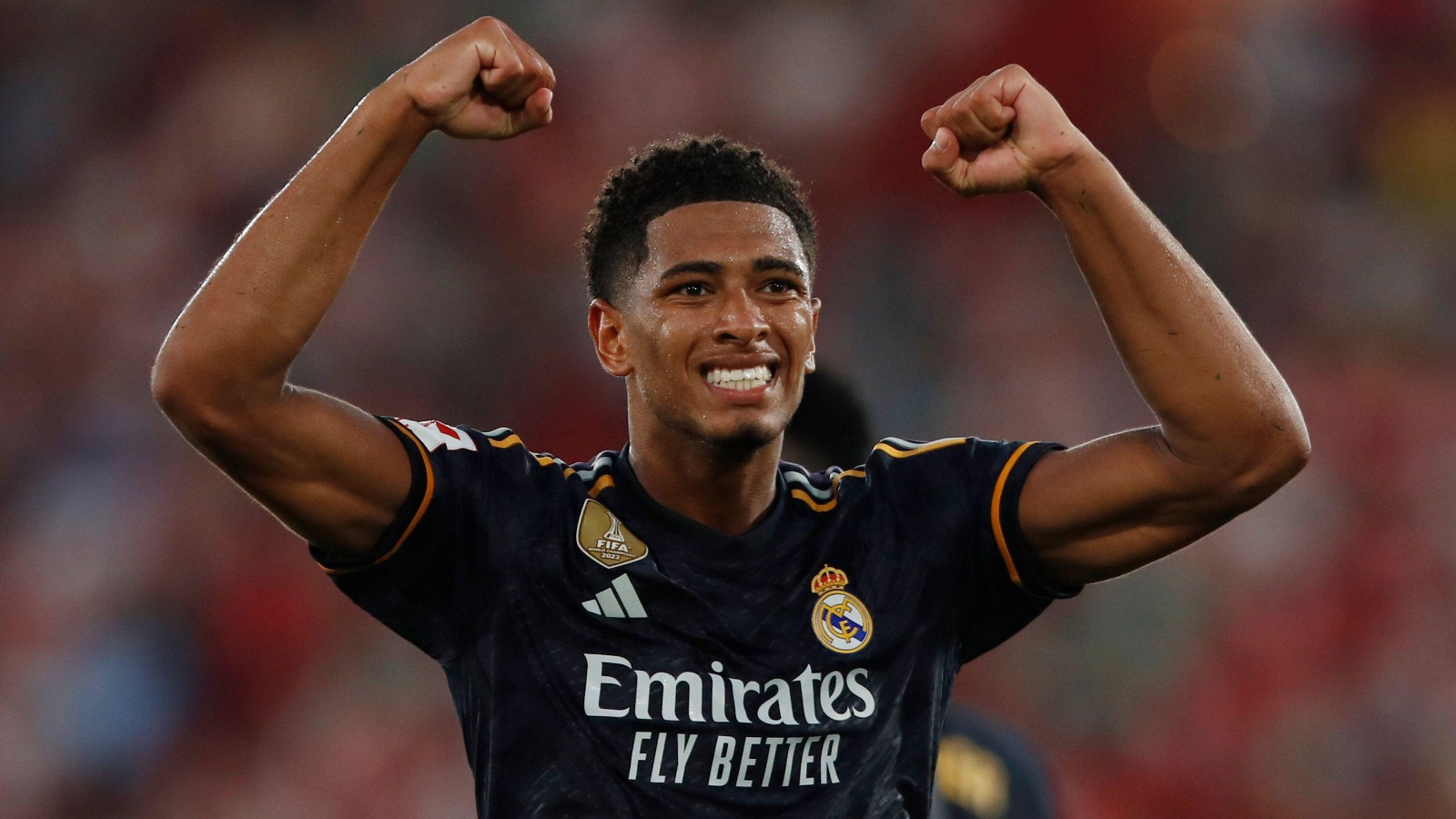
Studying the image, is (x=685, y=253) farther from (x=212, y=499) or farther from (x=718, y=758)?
(x=212, y=499)

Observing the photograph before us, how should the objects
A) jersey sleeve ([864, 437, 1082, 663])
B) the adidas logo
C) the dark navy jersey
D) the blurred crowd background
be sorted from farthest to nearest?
the blurred crowd background → jersey sleeve ([864, 437, 1082, 663]) → the adidas logo → the dark navy jersey

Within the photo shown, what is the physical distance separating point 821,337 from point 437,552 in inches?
163

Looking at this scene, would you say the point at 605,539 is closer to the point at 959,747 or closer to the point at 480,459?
the point at 480,459

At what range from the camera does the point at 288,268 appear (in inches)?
88.3

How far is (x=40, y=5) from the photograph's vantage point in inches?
283

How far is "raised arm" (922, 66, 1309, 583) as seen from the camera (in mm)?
2410

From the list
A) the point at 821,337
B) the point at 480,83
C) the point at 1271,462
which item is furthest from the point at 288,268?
the point at 821,337

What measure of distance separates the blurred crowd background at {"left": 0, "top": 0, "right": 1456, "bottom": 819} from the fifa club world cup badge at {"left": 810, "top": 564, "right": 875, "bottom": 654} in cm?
342

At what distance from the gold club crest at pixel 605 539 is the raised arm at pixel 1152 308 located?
823 mm

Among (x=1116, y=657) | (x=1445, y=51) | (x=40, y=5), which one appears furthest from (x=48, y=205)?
(x=1445, y=51)

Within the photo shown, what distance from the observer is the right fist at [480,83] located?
233 centimetres

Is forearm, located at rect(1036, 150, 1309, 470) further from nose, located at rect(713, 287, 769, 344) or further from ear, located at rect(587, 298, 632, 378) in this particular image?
ear, located at rect(587, 298, 632, 378)

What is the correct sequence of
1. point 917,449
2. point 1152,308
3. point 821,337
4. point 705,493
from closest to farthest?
point 1152,308, point 705,493, point 917,449, point 821,337

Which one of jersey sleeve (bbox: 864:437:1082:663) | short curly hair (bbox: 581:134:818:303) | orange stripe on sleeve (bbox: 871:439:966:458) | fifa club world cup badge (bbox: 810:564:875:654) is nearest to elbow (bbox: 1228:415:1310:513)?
jersey sleeve (bbox: 864:437:1082:663)
